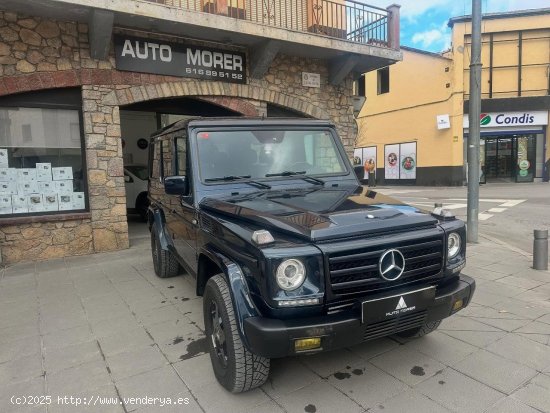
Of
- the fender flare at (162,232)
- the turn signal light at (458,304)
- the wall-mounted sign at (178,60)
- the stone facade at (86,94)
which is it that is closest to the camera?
the turn signal light at (458,304)

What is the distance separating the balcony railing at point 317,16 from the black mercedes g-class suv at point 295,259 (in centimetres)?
531

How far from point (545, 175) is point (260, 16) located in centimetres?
1991

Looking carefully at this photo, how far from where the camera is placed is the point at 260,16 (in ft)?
27.5

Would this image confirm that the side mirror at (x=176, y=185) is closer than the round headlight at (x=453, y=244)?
No

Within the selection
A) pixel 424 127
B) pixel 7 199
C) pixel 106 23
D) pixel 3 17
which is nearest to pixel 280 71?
pixel 106 23

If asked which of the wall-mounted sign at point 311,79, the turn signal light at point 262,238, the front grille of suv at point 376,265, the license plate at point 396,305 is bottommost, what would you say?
the license plate at point 396,305

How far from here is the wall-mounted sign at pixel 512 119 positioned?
20.8 metres

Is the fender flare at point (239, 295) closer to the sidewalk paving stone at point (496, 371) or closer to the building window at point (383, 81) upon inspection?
the sidewalk paving stone at point (496, 371)

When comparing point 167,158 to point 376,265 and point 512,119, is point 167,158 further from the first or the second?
point 512,119

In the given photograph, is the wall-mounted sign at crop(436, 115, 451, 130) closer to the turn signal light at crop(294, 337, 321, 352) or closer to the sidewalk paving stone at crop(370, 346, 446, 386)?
the sidewalk paving stone at crop(370, 346, 446, 386)

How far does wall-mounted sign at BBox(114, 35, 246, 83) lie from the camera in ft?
23.0

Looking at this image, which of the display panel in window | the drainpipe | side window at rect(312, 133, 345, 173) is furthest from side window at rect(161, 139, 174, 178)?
the drainpipe

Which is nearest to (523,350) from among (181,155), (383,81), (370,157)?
(181,155)

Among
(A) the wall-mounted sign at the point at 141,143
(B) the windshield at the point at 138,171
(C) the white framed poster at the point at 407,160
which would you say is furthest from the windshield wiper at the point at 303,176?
(C) the white framed poster at the point at 407,160
